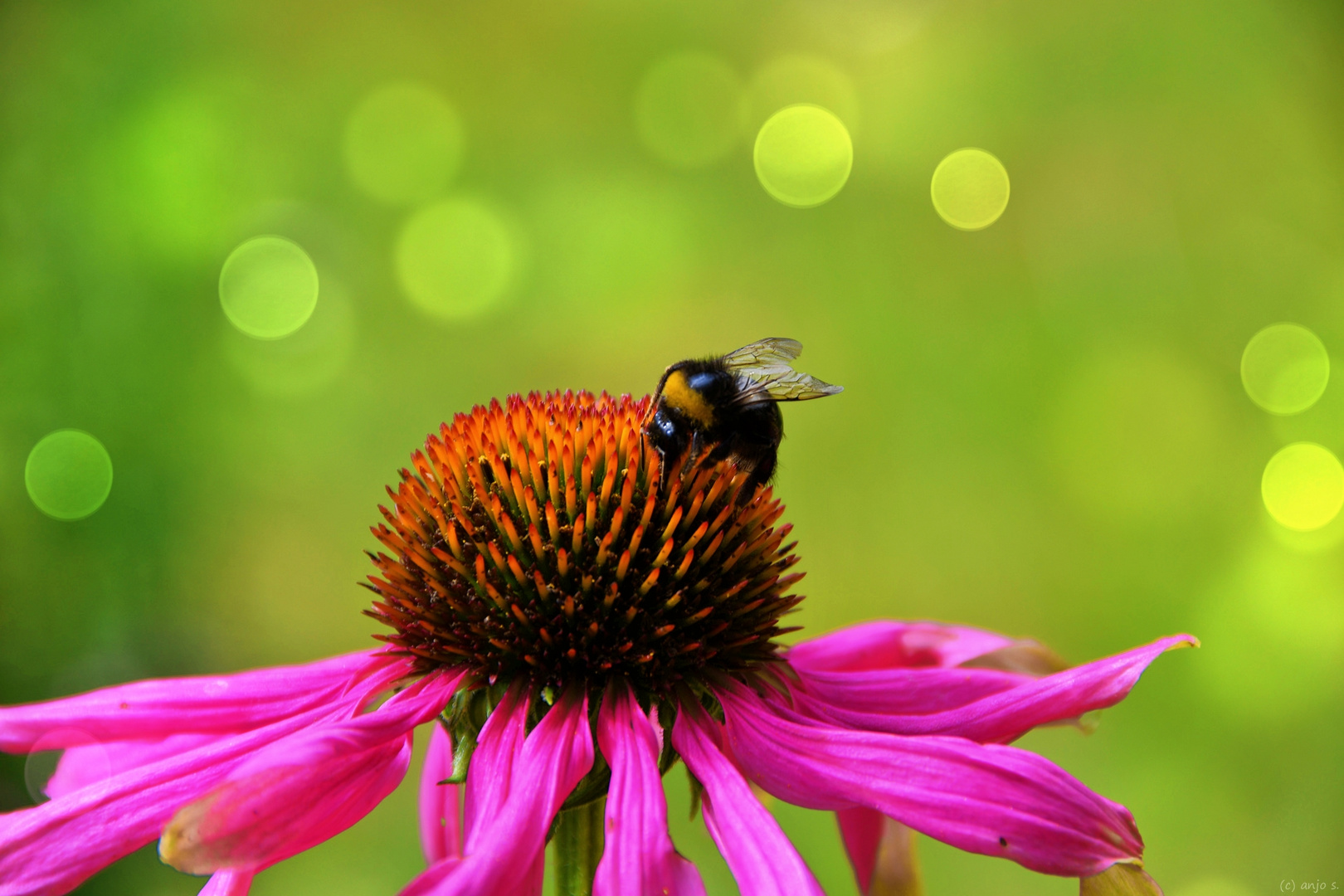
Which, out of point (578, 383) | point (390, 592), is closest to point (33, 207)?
point (578, 383)

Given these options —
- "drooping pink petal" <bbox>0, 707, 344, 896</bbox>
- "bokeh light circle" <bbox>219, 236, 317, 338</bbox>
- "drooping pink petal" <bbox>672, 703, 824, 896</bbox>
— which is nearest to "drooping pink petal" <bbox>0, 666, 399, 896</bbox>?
"drooping pink petal" <bbox>0, 707, 344, 896</bbox>

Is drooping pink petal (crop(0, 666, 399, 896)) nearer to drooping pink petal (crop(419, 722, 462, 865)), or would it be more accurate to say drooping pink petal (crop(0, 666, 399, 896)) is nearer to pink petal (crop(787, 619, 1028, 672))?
drooping pink petal (crop(419, 722, 462, 865))

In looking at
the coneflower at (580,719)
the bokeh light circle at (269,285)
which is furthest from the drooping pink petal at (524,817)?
the bokeh light circle at (269,285)

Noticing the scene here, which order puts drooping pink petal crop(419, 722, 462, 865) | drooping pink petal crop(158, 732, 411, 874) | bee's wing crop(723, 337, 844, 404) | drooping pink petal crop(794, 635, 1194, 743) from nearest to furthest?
drooping pink petal crop(158, 732, 411, 874) < drooping pink petal crop(794, 635, 1194, 743) < bee's wing crop(723, 337, 844, 404) < drooping pink petal crop(419, 722, 462, 865)

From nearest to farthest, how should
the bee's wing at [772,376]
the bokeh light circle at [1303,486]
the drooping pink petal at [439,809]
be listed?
the bee's wing at [772,376] → the drooping pink petal at [439,809] → the bokeh light circle at [1303,486]

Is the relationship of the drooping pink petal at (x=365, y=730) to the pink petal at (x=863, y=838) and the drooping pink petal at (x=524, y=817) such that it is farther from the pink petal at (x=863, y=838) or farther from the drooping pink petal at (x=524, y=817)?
the pink petal at (x=863, y=838)

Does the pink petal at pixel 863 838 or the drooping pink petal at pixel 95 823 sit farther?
the pink petal at pixel 863 838

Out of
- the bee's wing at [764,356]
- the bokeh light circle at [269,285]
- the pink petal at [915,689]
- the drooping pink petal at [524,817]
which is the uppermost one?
the bokeh light circle at [269,285]

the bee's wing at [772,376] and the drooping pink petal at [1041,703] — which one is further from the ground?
the bee's wing at [772,376]
